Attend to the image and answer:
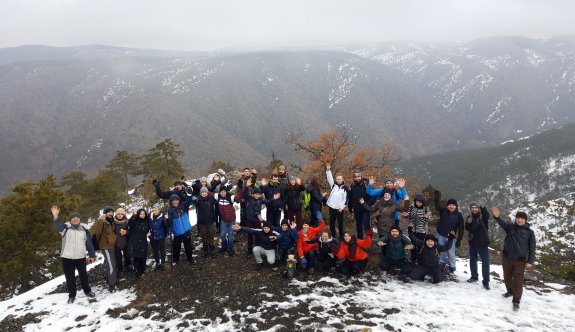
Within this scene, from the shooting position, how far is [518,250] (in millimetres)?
8297

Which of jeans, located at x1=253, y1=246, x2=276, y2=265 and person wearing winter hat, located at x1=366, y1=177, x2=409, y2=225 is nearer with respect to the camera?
jeans, located at x1=253, y1=246, x2=276, y2=265

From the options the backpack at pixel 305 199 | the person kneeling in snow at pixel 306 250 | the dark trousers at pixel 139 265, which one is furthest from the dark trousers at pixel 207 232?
the backpack at pixel 305 199

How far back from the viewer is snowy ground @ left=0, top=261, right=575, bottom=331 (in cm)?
757

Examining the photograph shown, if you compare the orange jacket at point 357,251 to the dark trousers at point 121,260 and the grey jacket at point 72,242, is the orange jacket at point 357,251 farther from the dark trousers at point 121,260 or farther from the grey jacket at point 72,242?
the grey jacket at point 72,242

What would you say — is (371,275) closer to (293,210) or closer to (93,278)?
(293,210)

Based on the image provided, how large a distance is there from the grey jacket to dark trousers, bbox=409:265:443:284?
8632mm

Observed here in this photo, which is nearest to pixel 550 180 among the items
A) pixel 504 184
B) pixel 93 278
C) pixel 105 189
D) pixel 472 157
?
pixel 504 184

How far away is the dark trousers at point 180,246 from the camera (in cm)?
1046

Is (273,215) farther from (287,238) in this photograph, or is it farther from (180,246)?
(180,246)

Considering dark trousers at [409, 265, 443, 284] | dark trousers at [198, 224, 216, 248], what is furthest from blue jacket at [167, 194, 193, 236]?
dark trousers at [409, 265, 443, 284]

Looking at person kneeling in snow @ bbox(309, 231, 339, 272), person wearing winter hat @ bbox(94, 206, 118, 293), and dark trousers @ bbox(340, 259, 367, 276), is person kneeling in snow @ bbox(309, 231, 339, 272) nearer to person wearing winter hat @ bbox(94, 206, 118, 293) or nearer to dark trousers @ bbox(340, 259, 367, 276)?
dark trousers @ bbox(340, 259, 367, 276)

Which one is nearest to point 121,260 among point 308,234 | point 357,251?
point 308,234

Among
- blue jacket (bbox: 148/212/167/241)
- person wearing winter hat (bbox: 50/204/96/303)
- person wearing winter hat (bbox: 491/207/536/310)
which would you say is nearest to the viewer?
person wearing winter hat (bbox: 491/207/536/310)

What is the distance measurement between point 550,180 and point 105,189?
166831mm
